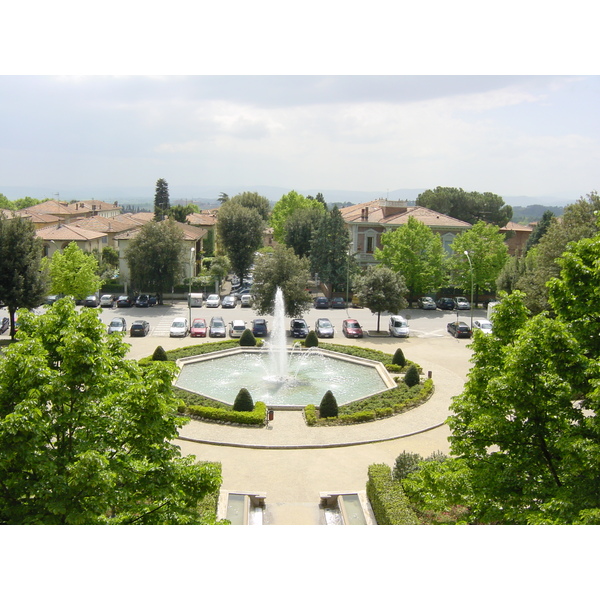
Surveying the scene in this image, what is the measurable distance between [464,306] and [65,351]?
→ 45028 millimetres

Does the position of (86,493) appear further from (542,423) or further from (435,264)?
(435,264)

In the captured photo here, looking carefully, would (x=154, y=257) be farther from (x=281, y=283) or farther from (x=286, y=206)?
(x=286, y=206)

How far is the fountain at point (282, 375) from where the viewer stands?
1027 inches

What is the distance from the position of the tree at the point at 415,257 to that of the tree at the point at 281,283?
1395 cm

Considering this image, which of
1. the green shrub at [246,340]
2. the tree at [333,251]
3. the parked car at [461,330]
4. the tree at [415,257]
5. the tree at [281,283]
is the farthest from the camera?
the tree at [333,251]

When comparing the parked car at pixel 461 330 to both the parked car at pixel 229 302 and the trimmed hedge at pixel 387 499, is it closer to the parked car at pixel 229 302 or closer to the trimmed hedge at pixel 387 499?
the parked car at pixel 229 302

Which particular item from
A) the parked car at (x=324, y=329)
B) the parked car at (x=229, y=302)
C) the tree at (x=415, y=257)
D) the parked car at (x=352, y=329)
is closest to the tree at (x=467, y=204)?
the tree at (x=415, y=257)

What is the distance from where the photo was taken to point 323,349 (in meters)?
33.9

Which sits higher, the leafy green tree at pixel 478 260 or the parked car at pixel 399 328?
the leafy green tree at pixel 478 260

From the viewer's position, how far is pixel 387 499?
50.3 ft

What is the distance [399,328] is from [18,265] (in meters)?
24.4

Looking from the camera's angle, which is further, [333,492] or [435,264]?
[435,264]

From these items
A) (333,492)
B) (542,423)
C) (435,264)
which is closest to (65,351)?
(542,423)

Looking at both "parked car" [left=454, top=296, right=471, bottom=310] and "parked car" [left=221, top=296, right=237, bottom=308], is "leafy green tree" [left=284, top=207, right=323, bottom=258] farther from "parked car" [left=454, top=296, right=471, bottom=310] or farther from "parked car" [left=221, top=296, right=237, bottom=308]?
"parked car" [left=454, top=296, right=471, bottom=310]
